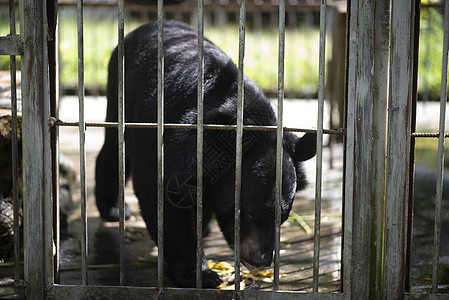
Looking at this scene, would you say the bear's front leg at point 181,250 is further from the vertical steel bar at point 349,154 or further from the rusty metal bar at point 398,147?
the rusty metal bar at point 398,147

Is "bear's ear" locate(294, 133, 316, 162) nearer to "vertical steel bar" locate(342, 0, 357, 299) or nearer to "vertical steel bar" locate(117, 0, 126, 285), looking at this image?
"vertical steel bar" locate(342, 0, 357, 299)

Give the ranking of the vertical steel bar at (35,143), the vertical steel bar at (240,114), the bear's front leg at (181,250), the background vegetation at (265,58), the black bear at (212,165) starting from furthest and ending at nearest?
the background vegetation at (265,58), the bear's front leg at (181,250), the black bear at (212,165), the vertical steel bar at (35,143), the vertical steel bar at (240,114)

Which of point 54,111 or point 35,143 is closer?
point 35,143

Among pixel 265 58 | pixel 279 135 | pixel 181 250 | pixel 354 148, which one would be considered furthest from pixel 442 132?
pixel 265 58

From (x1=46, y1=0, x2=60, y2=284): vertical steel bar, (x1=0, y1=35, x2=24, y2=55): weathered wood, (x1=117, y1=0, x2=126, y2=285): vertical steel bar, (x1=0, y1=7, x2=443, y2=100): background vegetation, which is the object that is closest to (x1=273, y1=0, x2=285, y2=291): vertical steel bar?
(x1=117, y1=0, x2=126, y2=285): vertical steel bar

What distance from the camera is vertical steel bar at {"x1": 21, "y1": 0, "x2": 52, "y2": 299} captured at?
109 inches

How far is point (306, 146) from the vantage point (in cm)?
338

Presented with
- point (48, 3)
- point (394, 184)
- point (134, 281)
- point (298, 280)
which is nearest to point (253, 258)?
point (298, 280)

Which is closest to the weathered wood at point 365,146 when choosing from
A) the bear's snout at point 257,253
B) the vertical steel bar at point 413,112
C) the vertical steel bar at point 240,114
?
the vertical steel bar at point 413,112

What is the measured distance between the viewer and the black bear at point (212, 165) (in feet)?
10.9

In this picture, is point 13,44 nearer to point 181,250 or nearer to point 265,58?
point 181,250

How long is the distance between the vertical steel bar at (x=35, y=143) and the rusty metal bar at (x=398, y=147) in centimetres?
161

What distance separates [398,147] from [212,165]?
1.06 m

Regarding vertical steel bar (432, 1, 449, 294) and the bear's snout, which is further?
the bear's snout
